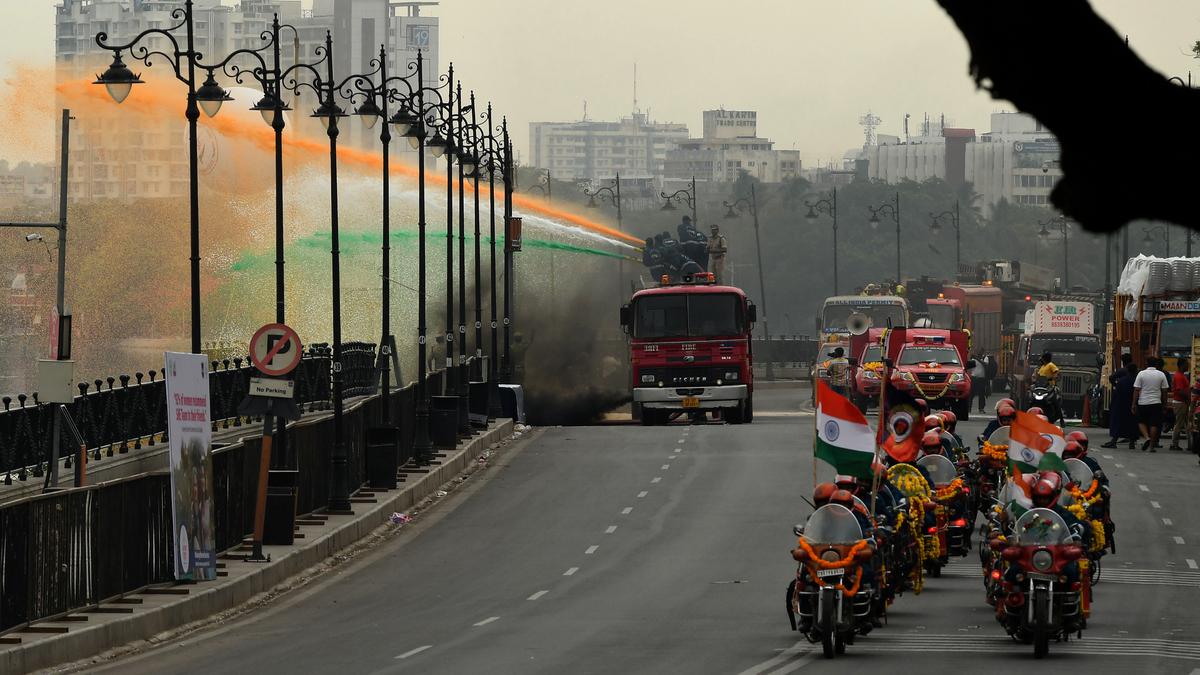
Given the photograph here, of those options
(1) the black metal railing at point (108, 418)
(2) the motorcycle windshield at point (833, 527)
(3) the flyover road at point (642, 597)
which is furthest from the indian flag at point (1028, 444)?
(1) the black metal railing at point (108, 418)

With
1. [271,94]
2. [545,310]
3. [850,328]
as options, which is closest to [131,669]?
[271,94]

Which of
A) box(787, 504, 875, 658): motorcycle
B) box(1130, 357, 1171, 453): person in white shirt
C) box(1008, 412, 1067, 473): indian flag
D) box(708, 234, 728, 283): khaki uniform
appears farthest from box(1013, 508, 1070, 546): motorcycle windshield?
box(708, 234, 728, 283): khaki uniform

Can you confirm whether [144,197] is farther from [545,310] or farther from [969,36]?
[969,36]

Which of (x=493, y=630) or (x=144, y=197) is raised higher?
(x=144, y=197)

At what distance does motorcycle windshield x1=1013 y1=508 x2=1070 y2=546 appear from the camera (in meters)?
17.5

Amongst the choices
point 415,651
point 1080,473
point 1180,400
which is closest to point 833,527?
point 415,651

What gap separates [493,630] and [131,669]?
367 centimetres

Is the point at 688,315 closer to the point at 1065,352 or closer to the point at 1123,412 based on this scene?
the point at 1123,412

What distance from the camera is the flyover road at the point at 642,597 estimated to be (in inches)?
668

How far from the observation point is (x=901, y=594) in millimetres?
21391

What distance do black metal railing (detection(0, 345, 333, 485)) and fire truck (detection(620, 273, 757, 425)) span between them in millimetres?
7734

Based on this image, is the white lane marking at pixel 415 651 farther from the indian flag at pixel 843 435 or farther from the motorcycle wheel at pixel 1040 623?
the motorcycle wheel at pixel 1040 623

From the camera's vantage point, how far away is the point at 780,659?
665 inches

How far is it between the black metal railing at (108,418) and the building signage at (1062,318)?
81.5 feet
